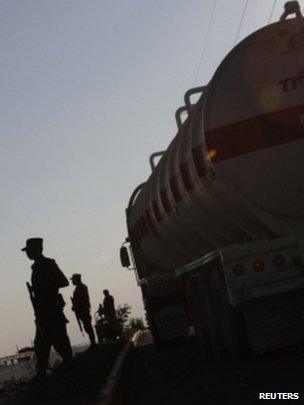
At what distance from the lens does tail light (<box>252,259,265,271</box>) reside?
11141 millimetres

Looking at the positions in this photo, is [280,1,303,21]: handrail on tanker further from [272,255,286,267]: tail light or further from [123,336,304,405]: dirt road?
[123,336,304,405]: dirt road

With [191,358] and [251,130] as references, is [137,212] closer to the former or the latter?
[191,358]

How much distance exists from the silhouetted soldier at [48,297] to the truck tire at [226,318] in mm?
2324

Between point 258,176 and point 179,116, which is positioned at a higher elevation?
point 179,116

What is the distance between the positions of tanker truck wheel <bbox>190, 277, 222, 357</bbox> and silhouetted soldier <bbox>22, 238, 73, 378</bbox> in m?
3.30

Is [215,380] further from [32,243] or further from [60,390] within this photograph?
[32,243]

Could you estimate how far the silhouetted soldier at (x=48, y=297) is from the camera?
35.4 feet

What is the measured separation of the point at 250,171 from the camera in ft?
36.7

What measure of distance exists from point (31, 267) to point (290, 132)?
135 inches

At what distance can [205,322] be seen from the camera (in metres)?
14.5

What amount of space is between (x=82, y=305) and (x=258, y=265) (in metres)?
9.89

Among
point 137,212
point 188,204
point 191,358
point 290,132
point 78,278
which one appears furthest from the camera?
point 78,278

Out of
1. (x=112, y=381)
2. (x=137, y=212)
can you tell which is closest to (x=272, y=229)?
(x=112, y=381)
